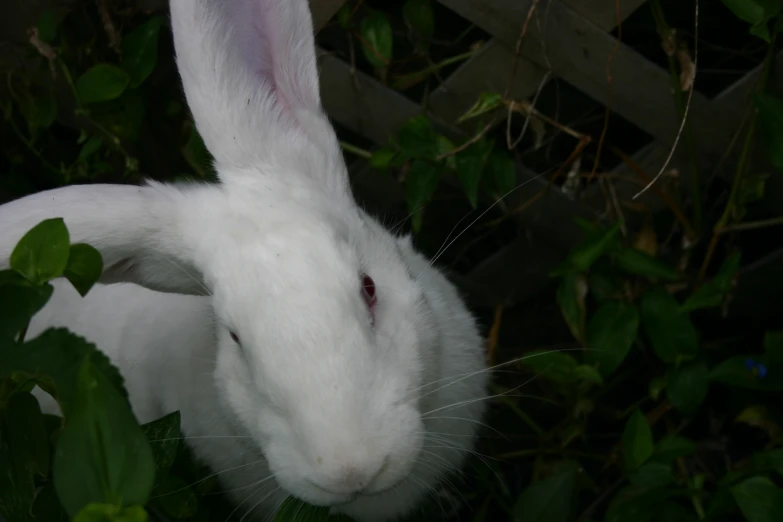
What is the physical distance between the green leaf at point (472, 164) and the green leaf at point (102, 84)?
3.44 feet

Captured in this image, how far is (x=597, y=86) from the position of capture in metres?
2.60

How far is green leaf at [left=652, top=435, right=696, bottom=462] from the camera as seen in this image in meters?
1.99

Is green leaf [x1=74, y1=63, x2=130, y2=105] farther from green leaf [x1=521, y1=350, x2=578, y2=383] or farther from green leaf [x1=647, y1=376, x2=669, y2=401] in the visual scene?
green leaf [x1=647, y1=376, x2=669, y2=401]

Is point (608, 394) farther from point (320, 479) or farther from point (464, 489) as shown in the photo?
point (320, 479)

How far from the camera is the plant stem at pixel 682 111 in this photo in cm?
226

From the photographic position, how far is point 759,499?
1771 millimetres

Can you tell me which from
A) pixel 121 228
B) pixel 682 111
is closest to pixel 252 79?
pixel 121 228

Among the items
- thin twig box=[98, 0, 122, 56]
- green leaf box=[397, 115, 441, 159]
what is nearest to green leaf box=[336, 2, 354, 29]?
green leaf box=[397, 115, 441, 159]

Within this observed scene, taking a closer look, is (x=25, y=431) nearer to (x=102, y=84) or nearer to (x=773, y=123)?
(x=102, y=84)

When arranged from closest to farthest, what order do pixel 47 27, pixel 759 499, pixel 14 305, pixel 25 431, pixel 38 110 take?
pixel 14 305, pixel 25 431, pixel 759 499, pixel 47 27, pixel 38 110

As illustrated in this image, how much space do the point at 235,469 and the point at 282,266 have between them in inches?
31.7

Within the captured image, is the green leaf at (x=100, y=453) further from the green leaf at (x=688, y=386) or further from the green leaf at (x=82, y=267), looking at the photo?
the green leaf at (x=688, y=386)

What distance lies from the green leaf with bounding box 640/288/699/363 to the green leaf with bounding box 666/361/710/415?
0.05 meters

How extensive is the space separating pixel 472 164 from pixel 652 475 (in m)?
0.97
